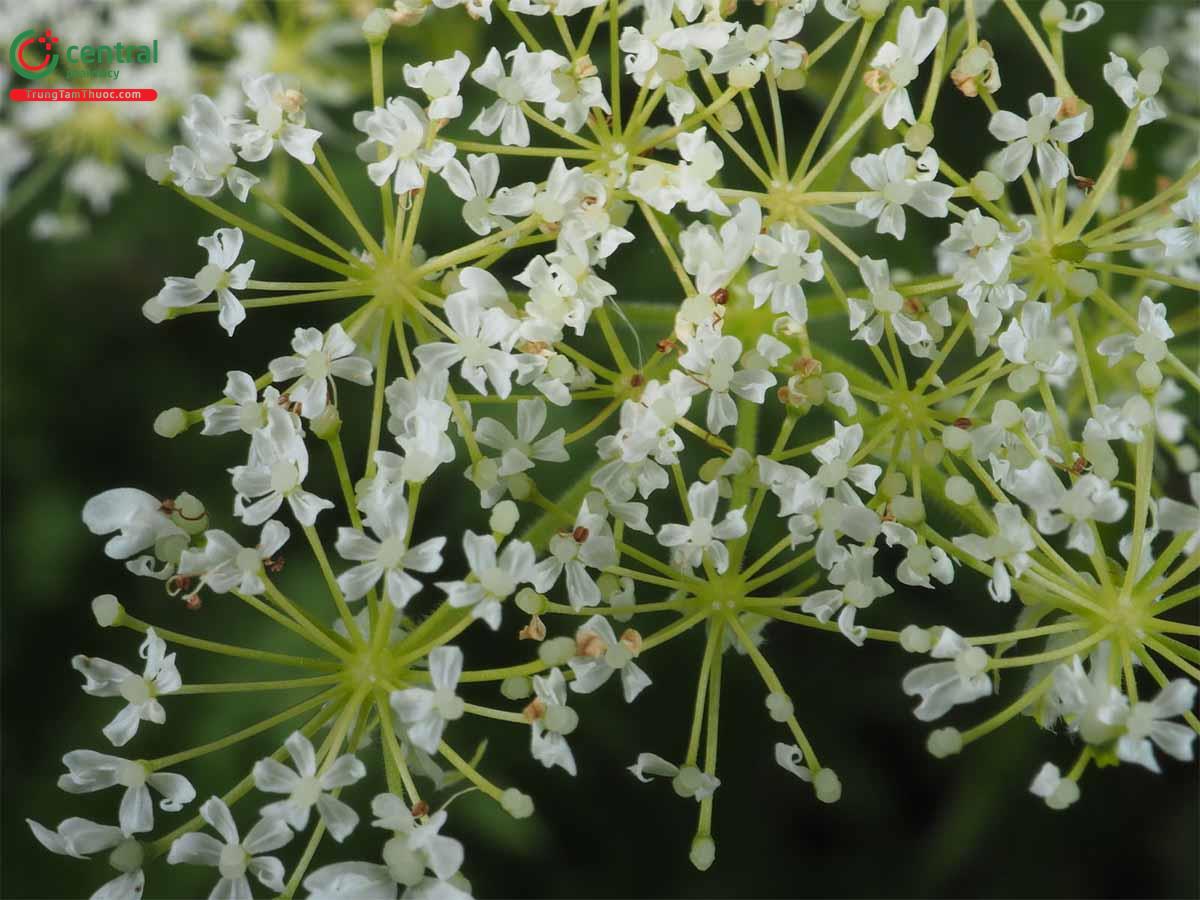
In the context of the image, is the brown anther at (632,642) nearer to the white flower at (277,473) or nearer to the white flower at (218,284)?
the white flower at (277,473)

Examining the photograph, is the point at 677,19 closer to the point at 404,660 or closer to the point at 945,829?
the point at 404,660

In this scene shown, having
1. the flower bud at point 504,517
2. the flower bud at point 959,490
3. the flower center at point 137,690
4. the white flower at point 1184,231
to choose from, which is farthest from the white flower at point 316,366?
the white flower at point 1184,231

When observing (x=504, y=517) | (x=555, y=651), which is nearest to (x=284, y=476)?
(x=504, y=517)

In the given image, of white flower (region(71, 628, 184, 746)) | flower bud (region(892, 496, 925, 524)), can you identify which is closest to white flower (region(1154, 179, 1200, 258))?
flower bud (region(892, 496, 925, 524))

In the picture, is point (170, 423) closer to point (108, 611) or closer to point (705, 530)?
point (108, 611)

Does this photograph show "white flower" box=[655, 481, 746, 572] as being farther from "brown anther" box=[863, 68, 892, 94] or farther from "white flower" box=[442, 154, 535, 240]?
"brown anther" box=[863, 68, 892, 94]
